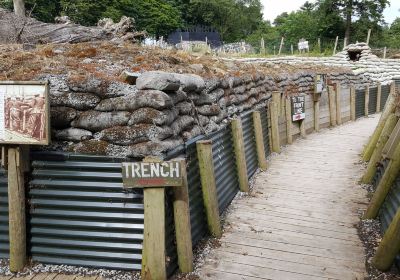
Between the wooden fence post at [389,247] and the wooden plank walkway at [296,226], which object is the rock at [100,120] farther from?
the wooden fence post at [389,247]

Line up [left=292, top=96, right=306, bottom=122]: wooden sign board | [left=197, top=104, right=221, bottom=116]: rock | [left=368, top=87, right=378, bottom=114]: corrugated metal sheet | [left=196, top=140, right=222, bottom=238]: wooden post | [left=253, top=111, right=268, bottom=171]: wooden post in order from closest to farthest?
1. [left=196, top=140, right=222, bottom=238]: wooden post
2. [left=197, top=104, right=221, bottom=116]: rock
3. [left=253, top=111, right=268, bottom=171]: wooden post
4. [left=292, top=96, right=306, bottom=122]: wooden sign board
5. [left=368, top=87, right=378, bottom=114]: corrugated metal sheet

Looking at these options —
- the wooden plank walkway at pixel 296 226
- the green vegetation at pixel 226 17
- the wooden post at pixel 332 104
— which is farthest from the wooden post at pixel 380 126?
the green vegetation at pixel 226 17

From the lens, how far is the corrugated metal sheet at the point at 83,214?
11.8 feet

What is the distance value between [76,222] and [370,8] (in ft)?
138

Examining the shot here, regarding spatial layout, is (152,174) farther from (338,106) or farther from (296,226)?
(338,106)

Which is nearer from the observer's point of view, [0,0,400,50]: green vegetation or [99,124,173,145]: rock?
[99,124,173,145]: rock

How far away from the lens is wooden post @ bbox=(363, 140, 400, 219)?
14.6 feet

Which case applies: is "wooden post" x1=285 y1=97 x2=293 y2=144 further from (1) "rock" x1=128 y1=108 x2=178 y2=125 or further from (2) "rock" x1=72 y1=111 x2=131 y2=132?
(2) "rock" x1=72 y1=111 x2=131 y2=132

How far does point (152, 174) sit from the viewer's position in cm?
336

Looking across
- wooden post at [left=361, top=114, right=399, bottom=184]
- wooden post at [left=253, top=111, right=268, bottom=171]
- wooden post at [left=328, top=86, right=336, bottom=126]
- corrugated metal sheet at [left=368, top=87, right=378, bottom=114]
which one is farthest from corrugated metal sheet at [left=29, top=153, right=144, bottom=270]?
corrugated metal sheet at [left=368, top=87, right=378, bottom=114]

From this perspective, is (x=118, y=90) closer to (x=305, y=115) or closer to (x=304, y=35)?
(x=305, y=115)

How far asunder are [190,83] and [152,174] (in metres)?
1.58

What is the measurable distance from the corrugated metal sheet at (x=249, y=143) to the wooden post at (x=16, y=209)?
3799mm

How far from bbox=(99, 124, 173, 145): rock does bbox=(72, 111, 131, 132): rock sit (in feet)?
0.26
